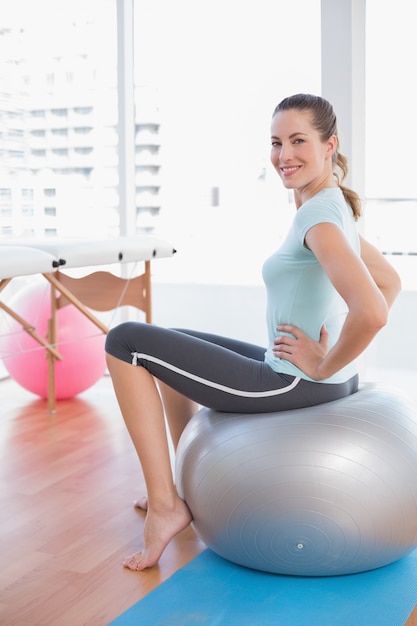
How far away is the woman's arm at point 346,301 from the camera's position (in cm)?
170

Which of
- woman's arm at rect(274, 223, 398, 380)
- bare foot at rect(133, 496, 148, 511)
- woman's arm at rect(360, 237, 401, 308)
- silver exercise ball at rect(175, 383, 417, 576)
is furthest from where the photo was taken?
bare foot at rect(133, 496, 148, 511)

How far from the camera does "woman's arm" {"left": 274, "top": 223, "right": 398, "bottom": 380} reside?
1695 mm

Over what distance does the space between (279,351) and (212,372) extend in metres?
0.16

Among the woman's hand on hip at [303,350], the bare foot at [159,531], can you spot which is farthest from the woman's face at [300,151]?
the bare foot at [159,531]

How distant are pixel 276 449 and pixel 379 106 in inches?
78.6

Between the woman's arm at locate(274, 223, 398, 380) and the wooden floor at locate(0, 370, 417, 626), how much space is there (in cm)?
57

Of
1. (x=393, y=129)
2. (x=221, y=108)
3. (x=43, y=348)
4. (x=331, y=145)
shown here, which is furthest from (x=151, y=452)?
(x=221, y=108)

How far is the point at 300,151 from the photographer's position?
1.92m

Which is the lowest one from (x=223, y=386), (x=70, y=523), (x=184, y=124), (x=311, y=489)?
(x=70, y=523)

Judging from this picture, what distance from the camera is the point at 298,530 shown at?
181cm

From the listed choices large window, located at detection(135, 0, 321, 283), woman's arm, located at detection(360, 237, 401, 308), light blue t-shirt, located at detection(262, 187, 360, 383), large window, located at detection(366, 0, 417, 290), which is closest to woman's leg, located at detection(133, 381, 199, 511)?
light blue t-shirt, located at detection(262, 187, 360, 383)

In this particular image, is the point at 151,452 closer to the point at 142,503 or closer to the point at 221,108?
the point at 142,503

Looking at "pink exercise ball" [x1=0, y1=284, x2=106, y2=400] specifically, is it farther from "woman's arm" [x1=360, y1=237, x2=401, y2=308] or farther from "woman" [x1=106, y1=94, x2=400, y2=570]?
"woman's arm" [x1=360, y1=237, x2=401, y2=308]

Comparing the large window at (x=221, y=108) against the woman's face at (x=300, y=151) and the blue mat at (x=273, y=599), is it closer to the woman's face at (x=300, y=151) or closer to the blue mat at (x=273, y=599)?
the woman's face at (x=300, y=151)
